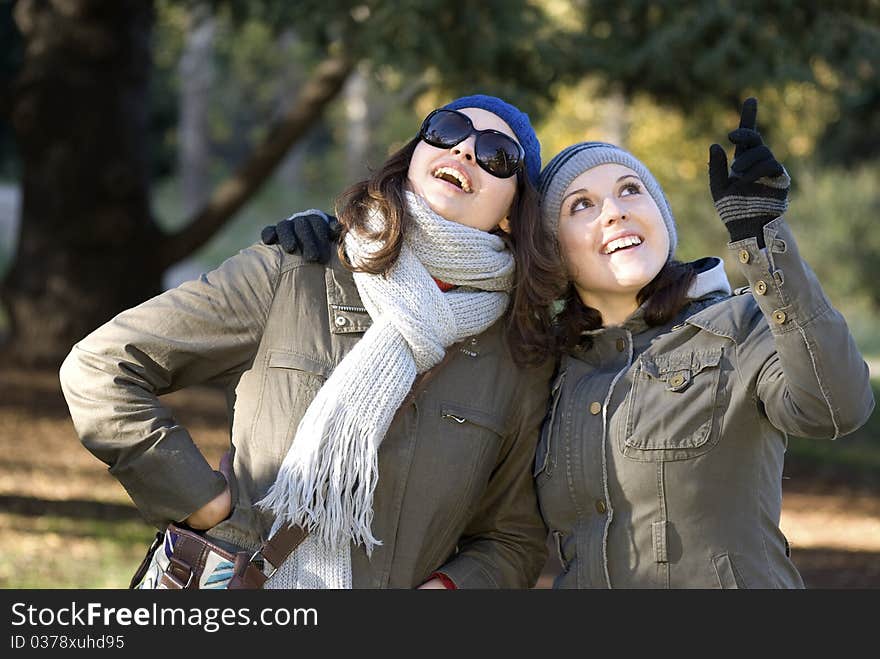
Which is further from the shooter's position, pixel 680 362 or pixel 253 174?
pixel 253 174

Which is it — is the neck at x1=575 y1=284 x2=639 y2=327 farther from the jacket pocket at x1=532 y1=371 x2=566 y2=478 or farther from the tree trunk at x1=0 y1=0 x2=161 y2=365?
the tree trunk at x1=0 y1=0 x2=161 y2=365

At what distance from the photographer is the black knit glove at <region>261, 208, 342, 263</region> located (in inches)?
129

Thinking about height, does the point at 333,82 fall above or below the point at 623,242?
above

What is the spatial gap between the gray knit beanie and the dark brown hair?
0.10 meters

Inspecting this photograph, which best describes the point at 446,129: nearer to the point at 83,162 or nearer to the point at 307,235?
the point at 307,235

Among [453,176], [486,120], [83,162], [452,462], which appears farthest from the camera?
[83,162]

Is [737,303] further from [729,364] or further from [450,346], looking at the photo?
[450,346]

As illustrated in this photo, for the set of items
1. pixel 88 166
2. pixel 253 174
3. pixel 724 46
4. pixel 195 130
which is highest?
pixel 195 130

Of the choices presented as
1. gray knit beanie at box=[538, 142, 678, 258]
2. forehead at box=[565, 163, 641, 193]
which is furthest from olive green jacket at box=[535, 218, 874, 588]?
forehead at box=[565, 163, 641, 193]

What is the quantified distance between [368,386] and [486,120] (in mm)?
926

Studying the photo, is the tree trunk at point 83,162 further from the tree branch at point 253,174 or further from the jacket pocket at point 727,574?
the jacket pocket at point 727,574

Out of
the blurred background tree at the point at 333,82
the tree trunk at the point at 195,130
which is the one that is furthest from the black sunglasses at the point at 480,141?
the tree trunk at the point at 195,130

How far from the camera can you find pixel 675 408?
3207 mm

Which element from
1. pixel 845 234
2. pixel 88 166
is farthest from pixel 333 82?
pixel 845 234
